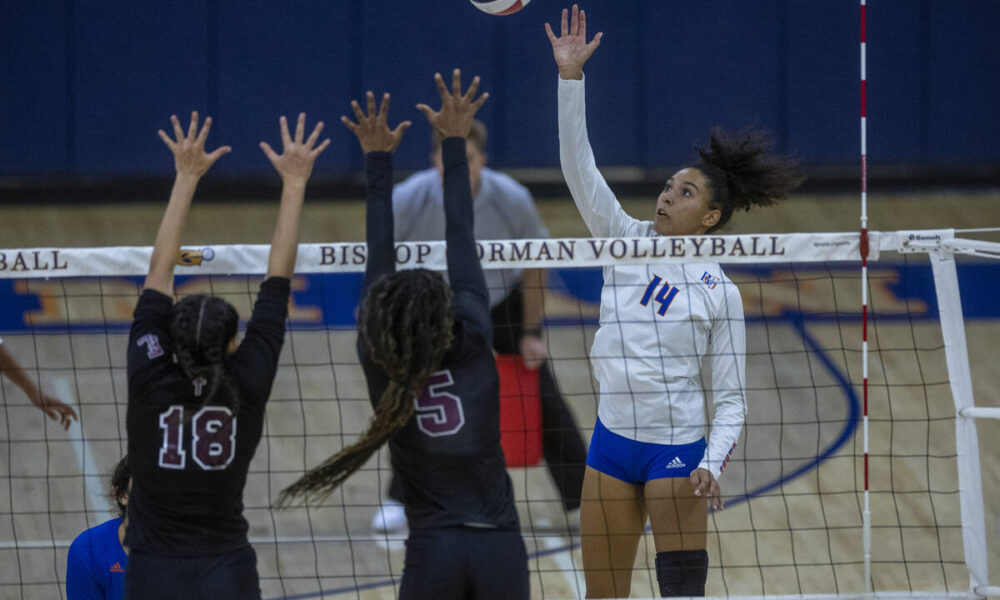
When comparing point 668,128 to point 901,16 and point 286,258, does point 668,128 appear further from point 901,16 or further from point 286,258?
point 286,258

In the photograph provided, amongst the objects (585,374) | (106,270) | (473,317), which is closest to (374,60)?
(585,374)

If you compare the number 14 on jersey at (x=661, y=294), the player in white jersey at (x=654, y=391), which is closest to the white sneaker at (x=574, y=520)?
the player in white jersey at (x=654, y=391)

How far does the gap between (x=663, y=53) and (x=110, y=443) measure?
19.3ft

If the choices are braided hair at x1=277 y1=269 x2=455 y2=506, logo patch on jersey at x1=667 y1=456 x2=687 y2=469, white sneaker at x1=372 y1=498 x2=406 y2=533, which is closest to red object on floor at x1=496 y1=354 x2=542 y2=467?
white sneaker at x1=372 y1=498 x2=406 y2=533

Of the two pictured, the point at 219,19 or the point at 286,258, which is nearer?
the point at 286,258

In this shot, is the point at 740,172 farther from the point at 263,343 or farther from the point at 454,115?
the point at 263,343

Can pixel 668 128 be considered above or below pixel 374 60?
below

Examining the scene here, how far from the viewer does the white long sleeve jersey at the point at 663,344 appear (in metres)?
3.46

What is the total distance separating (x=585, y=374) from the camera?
26.3 feet

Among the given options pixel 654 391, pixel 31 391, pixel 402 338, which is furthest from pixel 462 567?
pixel 31 391

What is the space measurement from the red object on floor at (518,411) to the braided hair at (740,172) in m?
2.06

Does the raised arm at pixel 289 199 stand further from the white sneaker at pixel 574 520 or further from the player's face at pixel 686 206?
the white sneaker at pixel 574 520

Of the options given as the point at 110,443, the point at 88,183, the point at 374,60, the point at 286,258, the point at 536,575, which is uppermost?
the point at 374,60

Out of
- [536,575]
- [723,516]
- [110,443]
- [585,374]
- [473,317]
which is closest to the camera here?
[473,317]
